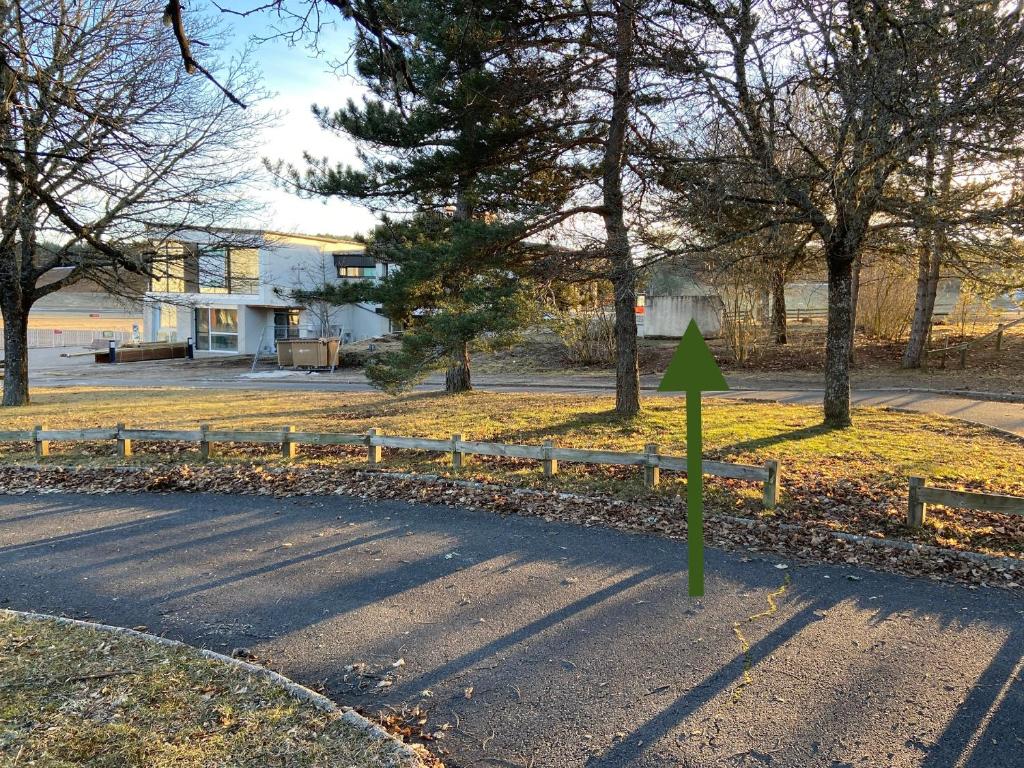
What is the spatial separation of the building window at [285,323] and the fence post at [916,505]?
38924 millimetres

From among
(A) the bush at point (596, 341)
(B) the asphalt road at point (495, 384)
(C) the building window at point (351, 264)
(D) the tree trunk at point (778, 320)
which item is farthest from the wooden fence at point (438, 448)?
(C) the building window at point (351, 264)

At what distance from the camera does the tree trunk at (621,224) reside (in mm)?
10508

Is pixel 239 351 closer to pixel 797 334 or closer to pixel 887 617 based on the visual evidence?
pixel 797 334

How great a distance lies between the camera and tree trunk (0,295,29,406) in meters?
17.6

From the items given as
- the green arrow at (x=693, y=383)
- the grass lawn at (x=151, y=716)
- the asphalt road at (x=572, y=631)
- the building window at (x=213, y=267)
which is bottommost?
the asphalt road at (x=572, y=631)

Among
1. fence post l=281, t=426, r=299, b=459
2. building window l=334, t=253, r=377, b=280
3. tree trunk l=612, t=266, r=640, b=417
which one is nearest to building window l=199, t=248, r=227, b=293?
fence post l=281, t=426, r=299, b=459

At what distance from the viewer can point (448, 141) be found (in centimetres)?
1146

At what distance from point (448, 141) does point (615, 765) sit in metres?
10.3

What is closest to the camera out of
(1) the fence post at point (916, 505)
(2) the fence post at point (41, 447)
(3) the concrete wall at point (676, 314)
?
(1) the fence post at point (916, 505)

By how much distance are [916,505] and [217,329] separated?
4047cm

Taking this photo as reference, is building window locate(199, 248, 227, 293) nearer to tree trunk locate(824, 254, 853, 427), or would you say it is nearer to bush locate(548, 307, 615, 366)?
tree trunk locate(824, 254, 853, 427)

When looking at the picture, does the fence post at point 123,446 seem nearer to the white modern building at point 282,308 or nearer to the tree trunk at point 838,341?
the tree trunk at point 838,341

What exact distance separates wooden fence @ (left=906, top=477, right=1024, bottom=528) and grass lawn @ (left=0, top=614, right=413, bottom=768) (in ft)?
18.5

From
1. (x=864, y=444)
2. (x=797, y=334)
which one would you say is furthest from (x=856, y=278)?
(x=864, y=444)
